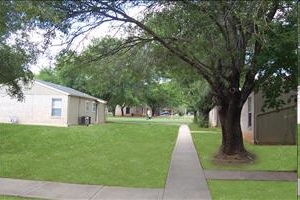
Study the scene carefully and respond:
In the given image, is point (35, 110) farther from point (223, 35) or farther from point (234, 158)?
point (223, 35)

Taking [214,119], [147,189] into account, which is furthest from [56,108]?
[147,189]

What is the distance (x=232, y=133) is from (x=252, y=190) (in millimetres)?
5463

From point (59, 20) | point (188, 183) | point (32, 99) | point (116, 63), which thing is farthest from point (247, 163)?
point (32, 99)

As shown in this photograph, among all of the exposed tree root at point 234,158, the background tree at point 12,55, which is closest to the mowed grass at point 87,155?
the exposed tree root at point 234,158

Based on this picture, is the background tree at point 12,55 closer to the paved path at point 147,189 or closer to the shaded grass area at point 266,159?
the paved path at point 147,189

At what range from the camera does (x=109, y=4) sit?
8211 mm

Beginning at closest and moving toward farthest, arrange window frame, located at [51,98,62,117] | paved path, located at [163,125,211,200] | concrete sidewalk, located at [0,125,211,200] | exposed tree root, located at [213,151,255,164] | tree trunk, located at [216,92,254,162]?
1. concrete sidewalk, located at [0,125,211,200]
2. paved path, located at [163,125,211,200]
3. exposed tree root, located at [213,151,255,164]
4. tree trunk, located at [216,92,254,162]
5. window frame, located at [51,98,62,117]

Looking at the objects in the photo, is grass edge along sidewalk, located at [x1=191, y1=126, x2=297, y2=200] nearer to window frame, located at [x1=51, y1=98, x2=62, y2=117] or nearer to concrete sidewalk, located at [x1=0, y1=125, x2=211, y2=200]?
concrete sidewalk, located at [x1=0, y1=125, x2=211, y2=200]

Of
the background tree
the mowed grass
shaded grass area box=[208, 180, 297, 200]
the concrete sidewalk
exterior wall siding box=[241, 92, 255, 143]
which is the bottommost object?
the concrete sidewalk

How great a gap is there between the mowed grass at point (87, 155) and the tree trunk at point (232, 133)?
1.98 metres

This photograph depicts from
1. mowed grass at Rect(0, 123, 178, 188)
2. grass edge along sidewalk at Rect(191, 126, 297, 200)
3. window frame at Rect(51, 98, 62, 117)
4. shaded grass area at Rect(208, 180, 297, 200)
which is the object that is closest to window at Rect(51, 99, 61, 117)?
window frame at Rect(51, 98, 62, 117)

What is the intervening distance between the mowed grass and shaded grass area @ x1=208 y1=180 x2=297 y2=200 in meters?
1.48

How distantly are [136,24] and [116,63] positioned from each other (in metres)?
3.04

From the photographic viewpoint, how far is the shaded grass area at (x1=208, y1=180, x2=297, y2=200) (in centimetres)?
997
